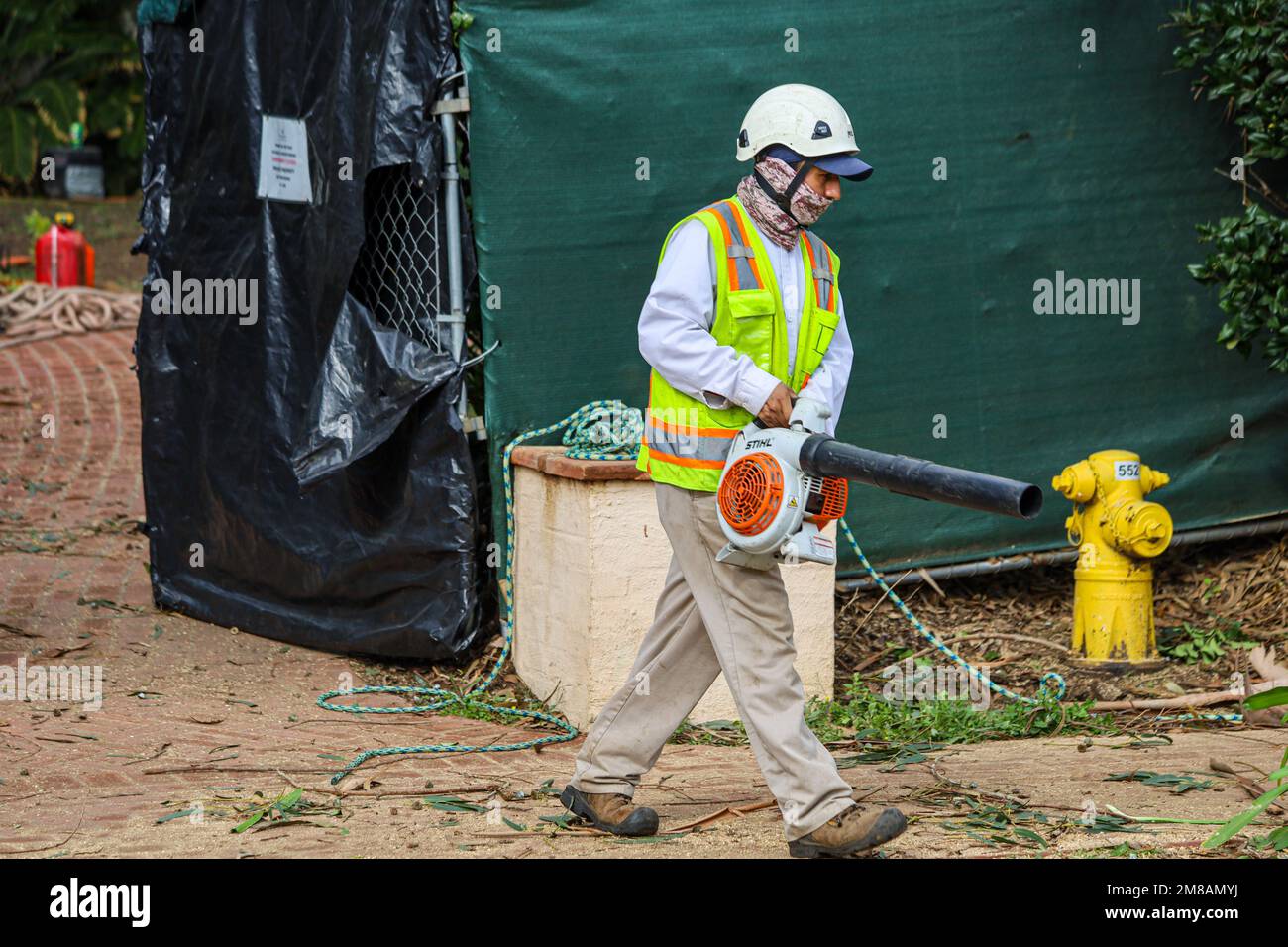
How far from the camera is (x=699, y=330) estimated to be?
418 centimetres

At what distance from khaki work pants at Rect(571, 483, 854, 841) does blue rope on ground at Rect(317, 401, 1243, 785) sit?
126 cm

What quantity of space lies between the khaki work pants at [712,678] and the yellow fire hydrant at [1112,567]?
2.48 m

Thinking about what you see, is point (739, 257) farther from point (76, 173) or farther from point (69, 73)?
point (69, 73)

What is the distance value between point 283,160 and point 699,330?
11.0 feet

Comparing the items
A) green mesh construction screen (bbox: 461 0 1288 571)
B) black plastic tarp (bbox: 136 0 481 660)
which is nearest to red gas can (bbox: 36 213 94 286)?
black plastic tarp (bbox: 136 0 481 660)

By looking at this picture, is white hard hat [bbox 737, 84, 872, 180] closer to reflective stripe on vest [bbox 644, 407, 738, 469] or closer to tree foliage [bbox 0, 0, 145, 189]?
reflective stripe on vest [bbox 644, 407, 738, 469]

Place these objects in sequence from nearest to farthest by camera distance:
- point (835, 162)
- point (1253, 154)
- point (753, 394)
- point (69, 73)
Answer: point (753, 394) < point (835, 162) < point (1253, 154) < point (69, 73)

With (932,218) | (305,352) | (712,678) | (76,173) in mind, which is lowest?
(712,678)

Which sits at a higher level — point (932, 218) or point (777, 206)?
point (932, 218)

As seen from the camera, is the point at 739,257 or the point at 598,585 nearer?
the point at 739,257

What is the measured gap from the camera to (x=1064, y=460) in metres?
6.91

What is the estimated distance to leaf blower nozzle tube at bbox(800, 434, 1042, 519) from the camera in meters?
3.60

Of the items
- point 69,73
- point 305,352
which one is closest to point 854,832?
point 305,352
